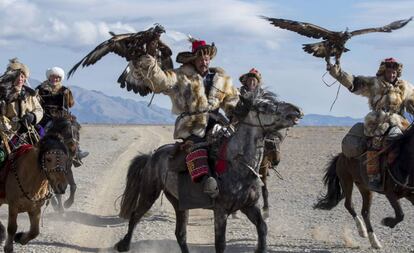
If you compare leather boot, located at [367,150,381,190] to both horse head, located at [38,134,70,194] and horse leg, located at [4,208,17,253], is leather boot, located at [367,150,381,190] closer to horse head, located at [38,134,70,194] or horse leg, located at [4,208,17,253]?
horse head, located at [38,134,70,194]

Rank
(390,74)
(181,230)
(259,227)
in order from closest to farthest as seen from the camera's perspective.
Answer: (259,227) < (181,230) < (390,74)

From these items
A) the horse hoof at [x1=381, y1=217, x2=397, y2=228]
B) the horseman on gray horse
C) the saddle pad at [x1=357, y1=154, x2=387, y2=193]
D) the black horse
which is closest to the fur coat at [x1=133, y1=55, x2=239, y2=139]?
the black horse

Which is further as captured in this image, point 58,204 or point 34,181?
point 58,204

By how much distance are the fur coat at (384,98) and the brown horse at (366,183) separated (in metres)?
0.60

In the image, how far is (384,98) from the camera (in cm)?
1288

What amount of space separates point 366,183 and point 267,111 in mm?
3956

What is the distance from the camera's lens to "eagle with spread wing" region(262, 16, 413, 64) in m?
11.3

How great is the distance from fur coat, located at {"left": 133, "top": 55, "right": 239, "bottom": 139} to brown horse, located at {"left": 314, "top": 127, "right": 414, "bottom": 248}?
2941mm

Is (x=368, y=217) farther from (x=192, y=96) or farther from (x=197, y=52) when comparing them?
(x=197, y=52)

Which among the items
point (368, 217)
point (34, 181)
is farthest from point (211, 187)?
point (368, 217)

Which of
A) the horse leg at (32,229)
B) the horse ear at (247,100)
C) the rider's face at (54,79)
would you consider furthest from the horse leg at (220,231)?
the rider's face at (54,79)

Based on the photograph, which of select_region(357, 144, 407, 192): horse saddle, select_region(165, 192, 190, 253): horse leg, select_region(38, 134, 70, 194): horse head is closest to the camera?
select_region(38, 134, 70, 194): horse head

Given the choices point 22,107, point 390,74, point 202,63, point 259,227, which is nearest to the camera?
point 259,227

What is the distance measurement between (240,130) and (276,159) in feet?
15.1
